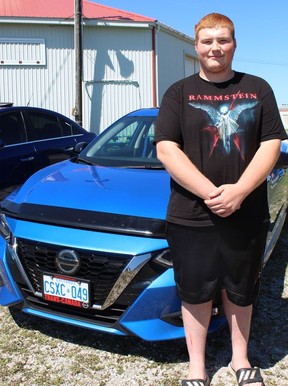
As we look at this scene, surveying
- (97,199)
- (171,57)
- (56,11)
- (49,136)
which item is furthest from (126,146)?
(171,57)

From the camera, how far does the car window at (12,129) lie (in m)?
5.51

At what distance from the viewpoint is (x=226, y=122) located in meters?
2.00

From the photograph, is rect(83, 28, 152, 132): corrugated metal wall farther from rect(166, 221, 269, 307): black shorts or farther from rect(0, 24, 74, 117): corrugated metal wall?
rect(166, 221, 269, 307): black shorts

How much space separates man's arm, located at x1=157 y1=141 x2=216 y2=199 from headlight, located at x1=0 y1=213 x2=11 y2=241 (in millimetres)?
1164

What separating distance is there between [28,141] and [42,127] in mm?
406

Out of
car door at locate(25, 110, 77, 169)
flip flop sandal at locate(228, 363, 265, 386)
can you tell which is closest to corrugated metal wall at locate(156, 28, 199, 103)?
car door at locate(25, 110, 77, 169)

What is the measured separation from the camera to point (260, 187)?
210 centimetres

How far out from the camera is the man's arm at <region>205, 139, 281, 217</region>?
1.93 meters

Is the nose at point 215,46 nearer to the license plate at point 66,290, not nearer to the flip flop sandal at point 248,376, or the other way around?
the license plate at point 66,290

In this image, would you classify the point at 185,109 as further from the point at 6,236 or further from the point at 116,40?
the point at 116,40

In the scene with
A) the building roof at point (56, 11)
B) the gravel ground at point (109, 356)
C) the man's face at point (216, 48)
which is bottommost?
the gravel ground at point (109, 356)

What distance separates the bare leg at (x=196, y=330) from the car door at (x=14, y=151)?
11.9 feet

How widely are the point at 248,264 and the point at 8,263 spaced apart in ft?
4.71

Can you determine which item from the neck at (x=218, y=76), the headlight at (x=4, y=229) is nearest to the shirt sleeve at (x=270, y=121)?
the neck at (x=218, y=76)
